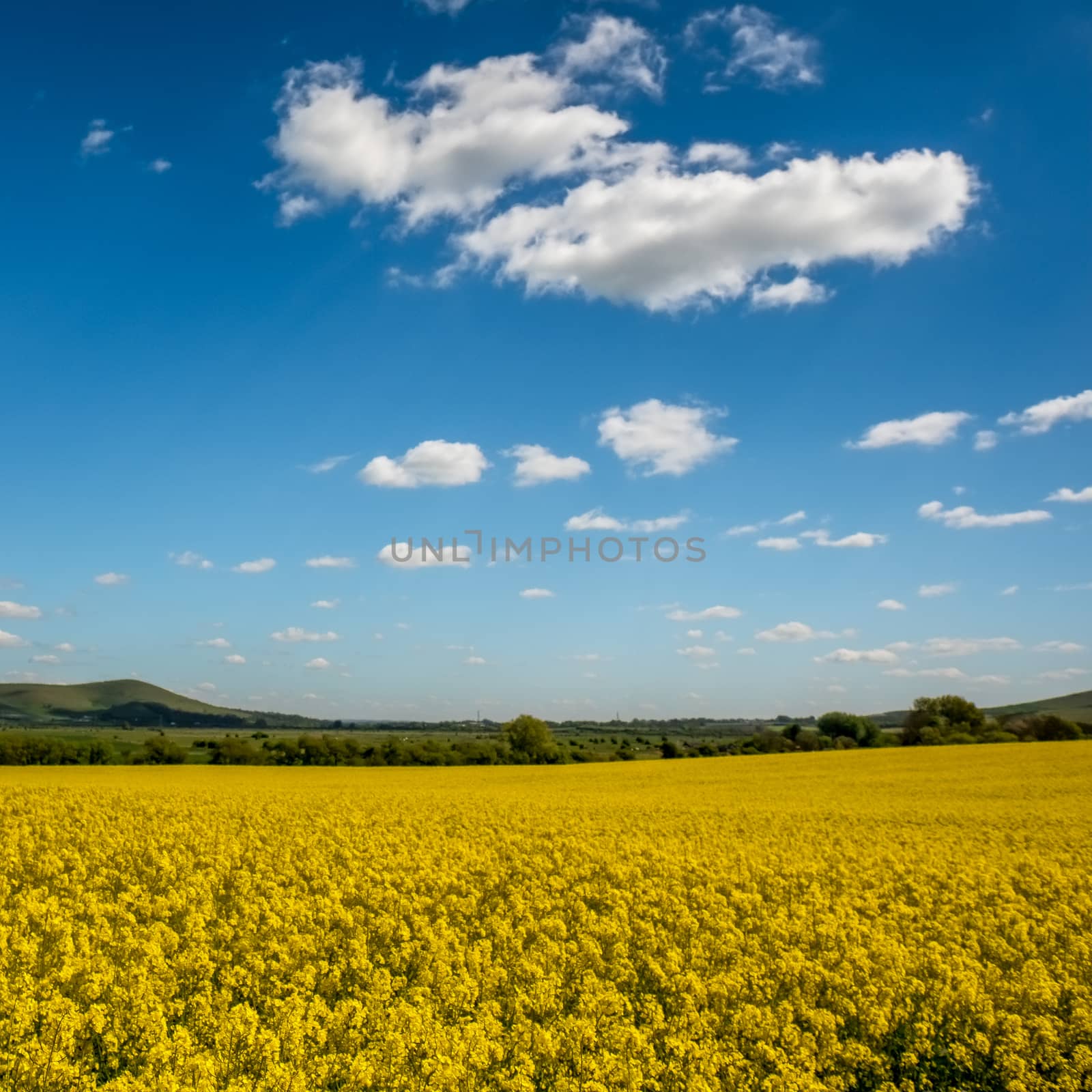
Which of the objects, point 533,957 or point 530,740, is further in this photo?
point 530,740

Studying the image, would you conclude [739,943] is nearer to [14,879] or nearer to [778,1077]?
[778,1077]

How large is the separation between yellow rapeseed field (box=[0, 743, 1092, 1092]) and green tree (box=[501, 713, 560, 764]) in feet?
185

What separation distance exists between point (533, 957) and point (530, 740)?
66.7 meters

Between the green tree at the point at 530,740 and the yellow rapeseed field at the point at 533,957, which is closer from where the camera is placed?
the yellow rapeseed field at the point at 533,957

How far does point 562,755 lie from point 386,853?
60527 millimetres

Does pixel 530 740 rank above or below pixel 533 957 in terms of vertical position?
below

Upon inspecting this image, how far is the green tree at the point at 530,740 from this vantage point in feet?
237

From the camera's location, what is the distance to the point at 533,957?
8375 millimetres

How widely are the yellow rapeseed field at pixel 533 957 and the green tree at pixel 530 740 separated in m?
56.3

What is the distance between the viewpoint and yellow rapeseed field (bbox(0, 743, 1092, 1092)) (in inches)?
244

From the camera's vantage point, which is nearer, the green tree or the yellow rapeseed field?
the yellow rapeseed field

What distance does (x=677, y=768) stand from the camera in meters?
44.7

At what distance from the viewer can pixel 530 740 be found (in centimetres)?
7375

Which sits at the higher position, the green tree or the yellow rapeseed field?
the yellow rapeseed field
